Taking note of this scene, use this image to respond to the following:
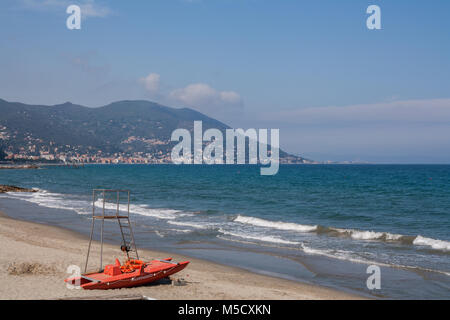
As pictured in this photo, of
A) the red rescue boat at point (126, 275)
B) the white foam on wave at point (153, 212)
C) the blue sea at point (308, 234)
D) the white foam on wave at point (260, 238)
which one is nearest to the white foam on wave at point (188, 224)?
the blue sea at point (308, 234)

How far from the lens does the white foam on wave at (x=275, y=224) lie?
28000mm

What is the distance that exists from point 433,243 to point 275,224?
10.2 meters

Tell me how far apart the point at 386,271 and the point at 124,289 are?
9467mm

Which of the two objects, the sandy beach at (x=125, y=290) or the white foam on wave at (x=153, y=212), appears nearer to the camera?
the sandy beach at (x=125, y=290)

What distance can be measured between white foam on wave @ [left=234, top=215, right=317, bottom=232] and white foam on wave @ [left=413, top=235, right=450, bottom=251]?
6.15 meters

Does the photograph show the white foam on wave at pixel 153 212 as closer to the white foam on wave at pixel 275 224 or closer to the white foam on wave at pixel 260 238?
the white foam on wave at pixel 275 224

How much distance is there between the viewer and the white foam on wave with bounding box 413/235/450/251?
2147cm

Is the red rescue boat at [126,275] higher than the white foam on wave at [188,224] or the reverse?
higher

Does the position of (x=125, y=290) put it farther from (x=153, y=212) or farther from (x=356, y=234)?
(x=153, y=212)

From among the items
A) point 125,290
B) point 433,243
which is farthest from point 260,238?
point 125,290

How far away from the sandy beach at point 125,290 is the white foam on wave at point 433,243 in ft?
32.5
